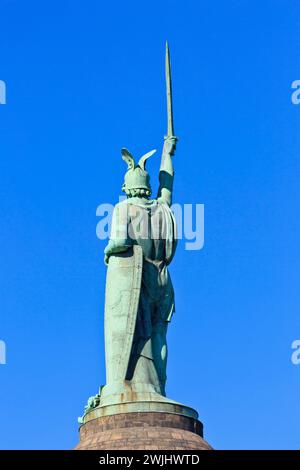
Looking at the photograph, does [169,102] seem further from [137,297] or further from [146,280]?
[137,297]

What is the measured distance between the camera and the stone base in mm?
21406

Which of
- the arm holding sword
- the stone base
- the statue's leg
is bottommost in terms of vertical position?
the stone base

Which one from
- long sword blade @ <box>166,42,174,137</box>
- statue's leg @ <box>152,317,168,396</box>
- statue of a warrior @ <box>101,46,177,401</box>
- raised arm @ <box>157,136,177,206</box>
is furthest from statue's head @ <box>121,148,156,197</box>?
statue's leg @ <box>152,317,168,396</box>

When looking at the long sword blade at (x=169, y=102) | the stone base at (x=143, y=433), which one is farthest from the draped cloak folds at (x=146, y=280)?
the long sword blade at (x=169, y=102)

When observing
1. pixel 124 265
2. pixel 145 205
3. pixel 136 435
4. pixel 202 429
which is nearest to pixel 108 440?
pixel 136 435

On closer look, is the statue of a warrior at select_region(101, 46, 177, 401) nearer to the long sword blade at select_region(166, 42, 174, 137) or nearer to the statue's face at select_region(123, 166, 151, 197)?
the statue's face at select_region(123, 166, 151, 197)

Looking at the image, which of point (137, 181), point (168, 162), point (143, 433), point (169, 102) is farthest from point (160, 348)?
point (169, 102)

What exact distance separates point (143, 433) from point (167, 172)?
262 inches

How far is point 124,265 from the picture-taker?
79.3 ft

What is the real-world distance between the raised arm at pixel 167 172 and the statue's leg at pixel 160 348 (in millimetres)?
2861

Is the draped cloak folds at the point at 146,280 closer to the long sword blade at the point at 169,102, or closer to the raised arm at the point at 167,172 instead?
the raised arm at the point at 167,172

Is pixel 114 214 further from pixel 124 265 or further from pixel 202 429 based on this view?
pixel 202 429

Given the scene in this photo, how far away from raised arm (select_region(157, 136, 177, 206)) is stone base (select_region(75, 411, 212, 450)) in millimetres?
5411

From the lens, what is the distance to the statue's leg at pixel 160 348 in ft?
78.1
